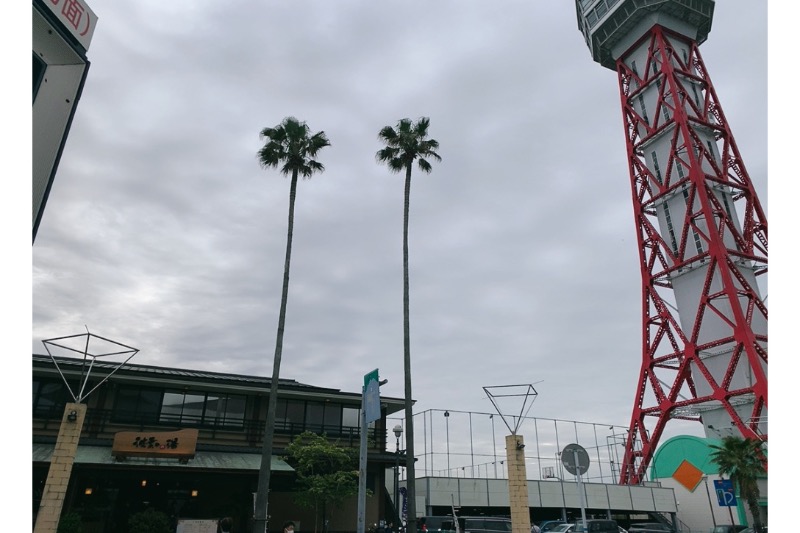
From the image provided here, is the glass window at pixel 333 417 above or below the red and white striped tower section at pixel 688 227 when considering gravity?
below

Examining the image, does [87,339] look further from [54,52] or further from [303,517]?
[54,52]

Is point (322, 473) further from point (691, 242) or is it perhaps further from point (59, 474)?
point (691, 242)

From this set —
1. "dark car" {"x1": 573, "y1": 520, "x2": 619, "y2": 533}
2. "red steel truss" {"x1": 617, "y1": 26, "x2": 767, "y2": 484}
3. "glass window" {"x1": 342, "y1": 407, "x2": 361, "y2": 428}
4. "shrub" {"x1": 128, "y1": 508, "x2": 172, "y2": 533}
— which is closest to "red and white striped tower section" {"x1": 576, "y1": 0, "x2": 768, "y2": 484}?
"red steel truss" {"x1": 617, "y1": 26, "x2": 767, "y2": 484}

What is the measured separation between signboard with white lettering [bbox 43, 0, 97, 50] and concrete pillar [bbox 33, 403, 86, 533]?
21.0 meters

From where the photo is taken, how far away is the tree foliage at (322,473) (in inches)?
1167

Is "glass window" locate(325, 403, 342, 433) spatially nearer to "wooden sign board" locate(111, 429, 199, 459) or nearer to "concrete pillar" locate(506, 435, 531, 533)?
"wooden sign board" locate(111, 429, 199, 459)

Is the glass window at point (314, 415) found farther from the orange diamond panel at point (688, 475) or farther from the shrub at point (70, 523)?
the orange diamond panel at point (688, 475)

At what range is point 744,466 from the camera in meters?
30.5

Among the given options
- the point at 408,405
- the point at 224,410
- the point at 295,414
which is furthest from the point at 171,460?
the point at 408,405

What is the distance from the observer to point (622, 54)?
208 ft

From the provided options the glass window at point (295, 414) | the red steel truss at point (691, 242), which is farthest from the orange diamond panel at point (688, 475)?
Result: the glass window at point (295, 414)

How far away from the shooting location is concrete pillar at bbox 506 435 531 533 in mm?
20625

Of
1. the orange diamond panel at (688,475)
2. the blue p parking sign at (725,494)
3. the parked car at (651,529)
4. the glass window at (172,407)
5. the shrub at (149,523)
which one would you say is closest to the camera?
the blue p parking sign at (725,494)

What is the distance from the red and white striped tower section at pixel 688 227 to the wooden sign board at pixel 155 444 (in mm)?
41238
